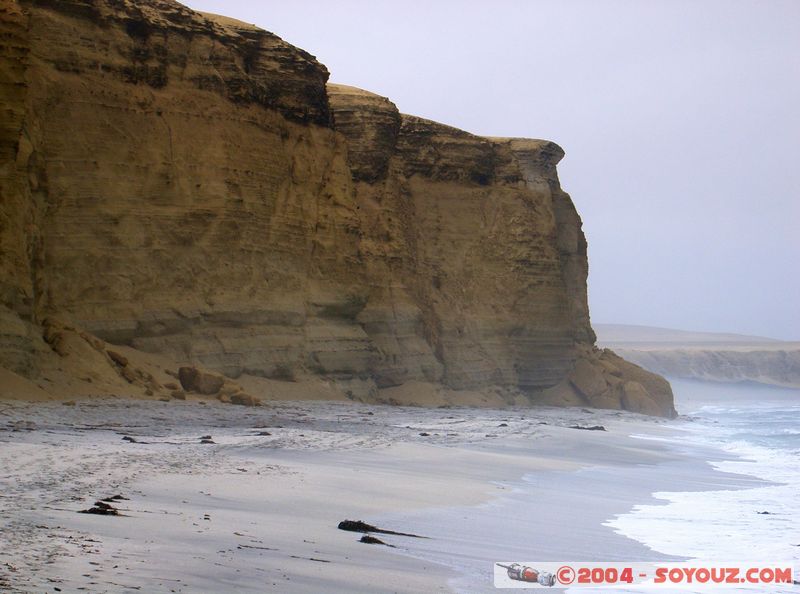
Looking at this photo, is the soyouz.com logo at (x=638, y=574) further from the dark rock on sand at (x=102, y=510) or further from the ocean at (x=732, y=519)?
the dark rock on sand at (x=102, y=510)

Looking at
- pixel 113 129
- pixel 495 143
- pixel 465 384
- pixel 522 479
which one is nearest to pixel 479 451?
pixel 522 479

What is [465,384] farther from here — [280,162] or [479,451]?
[479,451]

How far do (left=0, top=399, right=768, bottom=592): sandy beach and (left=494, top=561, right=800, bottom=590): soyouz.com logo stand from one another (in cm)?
22

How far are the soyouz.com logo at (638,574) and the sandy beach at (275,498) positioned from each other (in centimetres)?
22

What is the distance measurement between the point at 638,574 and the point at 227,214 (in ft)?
56.4

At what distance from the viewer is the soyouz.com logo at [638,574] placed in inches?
262

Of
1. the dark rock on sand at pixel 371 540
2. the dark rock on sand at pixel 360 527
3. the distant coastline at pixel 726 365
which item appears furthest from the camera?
the distant coastline at pixel 726 365

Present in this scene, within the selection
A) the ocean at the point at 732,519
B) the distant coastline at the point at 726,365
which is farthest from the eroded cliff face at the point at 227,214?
the distant coastline at the point at 726,365

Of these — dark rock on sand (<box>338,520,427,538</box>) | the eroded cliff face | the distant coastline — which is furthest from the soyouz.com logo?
the distant coastline

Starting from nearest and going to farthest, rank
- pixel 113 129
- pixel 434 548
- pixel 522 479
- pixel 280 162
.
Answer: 1. pixel 434 548
2. pixel 522 479
3. pixel 113 129
4. pixel 280 162

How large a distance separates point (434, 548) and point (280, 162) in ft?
61.9

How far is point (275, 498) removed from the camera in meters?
8.58

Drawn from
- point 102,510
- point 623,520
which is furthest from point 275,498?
point 623,520

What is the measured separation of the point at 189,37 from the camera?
23125 mm
